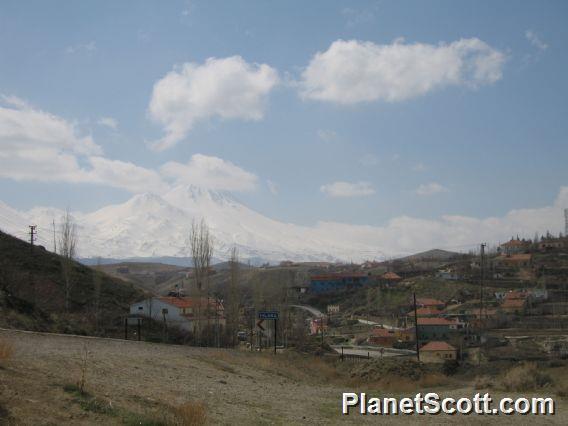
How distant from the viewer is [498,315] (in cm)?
6831

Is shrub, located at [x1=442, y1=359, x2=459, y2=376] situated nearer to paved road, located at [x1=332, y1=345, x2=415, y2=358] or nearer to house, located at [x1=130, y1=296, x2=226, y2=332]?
paved road, located at [x1=332, y1=345, x2=415, y2=358]

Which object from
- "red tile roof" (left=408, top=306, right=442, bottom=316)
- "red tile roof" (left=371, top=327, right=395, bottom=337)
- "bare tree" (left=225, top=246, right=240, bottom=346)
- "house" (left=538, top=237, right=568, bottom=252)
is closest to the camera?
"bare tree" (left=225, top=246, right=240, bottom=346)

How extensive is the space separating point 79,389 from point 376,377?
16558 mm

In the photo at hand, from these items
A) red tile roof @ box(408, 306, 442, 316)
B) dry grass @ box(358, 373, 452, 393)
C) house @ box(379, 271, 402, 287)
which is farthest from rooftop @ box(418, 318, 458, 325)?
dry grass @ box(358, 373, 452, 393)

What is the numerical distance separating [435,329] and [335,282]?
173 ft

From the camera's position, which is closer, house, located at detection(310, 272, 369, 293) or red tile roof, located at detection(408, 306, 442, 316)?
red tile roof, located at detection(408, 306, 442, 316)

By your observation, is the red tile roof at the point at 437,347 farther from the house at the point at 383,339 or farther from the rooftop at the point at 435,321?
the rooftop at the point at 435,321

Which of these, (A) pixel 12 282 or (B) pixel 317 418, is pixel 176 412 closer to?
(B) pixel 317 418

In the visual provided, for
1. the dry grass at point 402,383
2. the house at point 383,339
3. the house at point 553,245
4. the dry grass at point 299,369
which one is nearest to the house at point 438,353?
the house at point 383,339

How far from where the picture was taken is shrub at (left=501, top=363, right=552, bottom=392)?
57.0 ft

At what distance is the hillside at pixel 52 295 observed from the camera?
102 feet

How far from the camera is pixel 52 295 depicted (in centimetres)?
4159

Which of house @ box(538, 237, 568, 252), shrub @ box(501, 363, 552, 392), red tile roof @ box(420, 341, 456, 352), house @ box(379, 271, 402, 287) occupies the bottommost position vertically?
red tile roof @ box(420, 341, 456, 352)

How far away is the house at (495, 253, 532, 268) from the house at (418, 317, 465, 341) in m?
45.1
